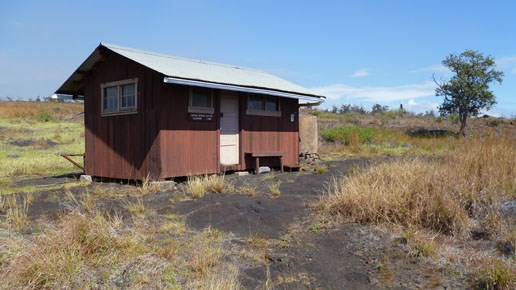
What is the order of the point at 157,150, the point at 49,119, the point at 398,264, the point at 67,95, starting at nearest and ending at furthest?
the point at 398,264 → the point at 157,150 → the point at 67,95 → the point at 49,119

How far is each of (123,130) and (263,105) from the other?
4.12 m

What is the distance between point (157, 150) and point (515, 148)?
23.5 feet

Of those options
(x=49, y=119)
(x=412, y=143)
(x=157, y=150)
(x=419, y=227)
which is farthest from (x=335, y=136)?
(x=49, y=119)

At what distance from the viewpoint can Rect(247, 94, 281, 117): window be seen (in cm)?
1253

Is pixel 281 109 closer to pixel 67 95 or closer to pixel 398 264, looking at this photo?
pixel 67 95

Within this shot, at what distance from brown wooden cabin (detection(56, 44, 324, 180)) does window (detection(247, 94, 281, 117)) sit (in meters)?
0.03

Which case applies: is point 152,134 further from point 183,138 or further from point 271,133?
point 271,133

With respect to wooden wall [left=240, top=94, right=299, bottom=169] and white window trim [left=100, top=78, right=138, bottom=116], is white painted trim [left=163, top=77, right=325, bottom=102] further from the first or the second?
white window trim [left=100, top=78, right=138, bottom=116]

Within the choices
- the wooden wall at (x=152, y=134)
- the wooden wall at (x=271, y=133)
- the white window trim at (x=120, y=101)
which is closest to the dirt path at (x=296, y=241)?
the wooden wall at (x=152, y=134)

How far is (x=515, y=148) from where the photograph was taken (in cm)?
734

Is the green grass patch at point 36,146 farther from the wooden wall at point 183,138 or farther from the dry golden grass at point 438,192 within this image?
the dry golden grass at point 438,192

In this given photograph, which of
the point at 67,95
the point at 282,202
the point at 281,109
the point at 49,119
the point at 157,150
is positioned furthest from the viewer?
the point at 49,119

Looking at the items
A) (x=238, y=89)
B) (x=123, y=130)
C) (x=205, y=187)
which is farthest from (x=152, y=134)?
(x=238, y=89)

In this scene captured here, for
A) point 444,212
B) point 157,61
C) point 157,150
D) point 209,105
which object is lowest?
point 444,212
